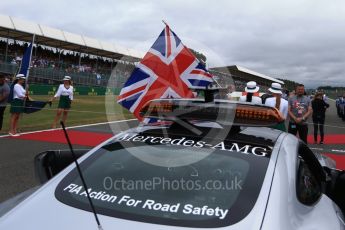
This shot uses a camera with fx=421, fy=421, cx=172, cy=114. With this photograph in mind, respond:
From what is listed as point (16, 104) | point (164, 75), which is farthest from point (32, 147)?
point (164, 75)

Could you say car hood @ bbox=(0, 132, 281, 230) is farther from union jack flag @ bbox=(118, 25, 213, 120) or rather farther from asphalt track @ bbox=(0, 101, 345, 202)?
union jack flag @ bbox=(118, 25, 213, 120)

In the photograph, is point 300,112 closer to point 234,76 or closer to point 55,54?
point 234,76

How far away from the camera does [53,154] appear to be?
11.4 ft

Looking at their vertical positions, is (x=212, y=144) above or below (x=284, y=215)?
above

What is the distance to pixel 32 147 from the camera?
9.62 m

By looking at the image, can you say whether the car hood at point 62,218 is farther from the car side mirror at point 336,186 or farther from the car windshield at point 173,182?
the car side mirror at point 336,186

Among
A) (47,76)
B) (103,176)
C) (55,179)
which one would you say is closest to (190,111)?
(103,176)

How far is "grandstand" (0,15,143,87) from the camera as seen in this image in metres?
30.8

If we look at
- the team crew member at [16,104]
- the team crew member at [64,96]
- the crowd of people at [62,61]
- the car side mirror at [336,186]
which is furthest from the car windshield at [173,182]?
the crowd of people at [62,61]

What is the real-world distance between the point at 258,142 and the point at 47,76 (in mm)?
31217

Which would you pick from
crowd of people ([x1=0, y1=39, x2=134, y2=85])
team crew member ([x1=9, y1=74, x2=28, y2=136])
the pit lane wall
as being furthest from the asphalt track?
crowd of people ([x1=0, y1=39, x2=134, y2=85])

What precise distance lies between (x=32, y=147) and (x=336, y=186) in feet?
25.4

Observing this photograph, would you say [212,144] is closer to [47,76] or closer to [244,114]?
[244,114]

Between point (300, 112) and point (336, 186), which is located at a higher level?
point (300, 112)
